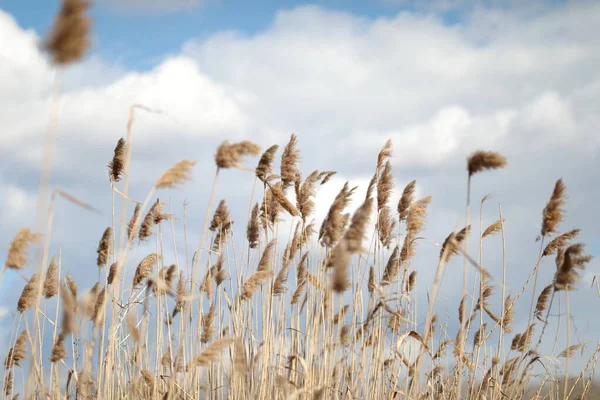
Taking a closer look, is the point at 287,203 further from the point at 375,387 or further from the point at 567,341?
the point at 567,341

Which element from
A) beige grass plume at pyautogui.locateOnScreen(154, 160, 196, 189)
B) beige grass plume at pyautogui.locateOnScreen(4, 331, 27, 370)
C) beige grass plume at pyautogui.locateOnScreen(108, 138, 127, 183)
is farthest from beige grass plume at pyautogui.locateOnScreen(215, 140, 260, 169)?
beige grass plume at pyautogui.locateOnScreen(4, 331, 27, 370)

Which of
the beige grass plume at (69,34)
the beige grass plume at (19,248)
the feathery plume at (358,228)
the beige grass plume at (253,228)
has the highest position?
the beige grass plume at (69,34)

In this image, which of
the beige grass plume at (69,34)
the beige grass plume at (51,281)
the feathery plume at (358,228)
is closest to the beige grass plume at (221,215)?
the beige grass plume at (51,281)

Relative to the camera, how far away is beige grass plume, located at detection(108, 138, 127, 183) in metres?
4.84

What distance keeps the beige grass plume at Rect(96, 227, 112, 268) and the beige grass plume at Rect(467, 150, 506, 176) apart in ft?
9.55

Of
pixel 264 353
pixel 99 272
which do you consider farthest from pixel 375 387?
pixel 99 272

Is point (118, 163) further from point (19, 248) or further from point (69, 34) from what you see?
point (69, 34)

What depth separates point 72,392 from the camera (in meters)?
5.61

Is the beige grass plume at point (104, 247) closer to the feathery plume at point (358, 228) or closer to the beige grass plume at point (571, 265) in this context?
the feathery plume at point (358, 228)

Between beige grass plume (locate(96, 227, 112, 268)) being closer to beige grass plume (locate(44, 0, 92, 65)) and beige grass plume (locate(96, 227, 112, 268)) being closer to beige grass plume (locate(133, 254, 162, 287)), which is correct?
beige grass plume (locate(133, 254, 162, 287))

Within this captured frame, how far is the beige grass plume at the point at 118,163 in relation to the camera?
4.84m

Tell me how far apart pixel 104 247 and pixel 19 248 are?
5.49 feet

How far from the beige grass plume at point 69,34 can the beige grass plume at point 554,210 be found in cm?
313

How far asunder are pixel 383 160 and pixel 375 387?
1.87m
